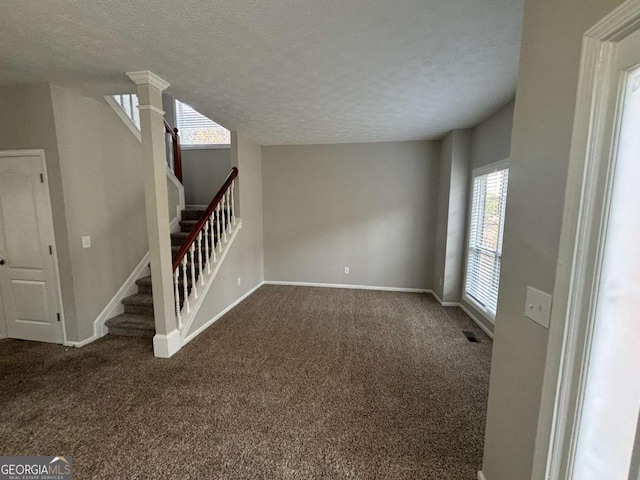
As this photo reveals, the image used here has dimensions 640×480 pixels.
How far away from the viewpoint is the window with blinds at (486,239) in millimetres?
2951

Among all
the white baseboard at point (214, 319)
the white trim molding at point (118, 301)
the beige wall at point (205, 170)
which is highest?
the beige wall at point (205, 170)

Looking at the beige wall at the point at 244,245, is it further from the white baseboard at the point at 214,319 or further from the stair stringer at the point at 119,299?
the stair stringer at the point at 119,299

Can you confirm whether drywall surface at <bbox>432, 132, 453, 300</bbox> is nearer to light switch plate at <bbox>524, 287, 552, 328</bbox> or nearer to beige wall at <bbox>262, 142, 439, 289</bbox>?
beige wall at <bbox>262, 142, 439, 289</bbox>

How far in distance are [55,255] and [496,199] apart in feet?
15.7

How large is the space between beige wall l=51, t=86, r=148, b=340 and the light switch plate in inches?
148

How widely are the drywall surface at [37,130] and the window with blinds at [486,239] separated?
4.56m

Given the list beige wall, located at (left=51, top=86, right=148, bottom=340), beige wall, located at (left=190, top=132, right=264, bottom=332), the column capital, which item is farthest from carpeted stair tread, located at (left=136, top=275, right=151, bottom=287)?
the column capital

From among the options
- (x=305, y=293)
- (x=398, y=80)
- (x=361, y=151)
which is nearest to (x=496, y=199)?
(x=398, y=80)

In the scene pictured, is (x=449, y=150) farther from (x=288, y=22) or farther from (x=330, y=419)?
(x=330, y=419)

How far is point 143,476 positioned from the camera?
144cm

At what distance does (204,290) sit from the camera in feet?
10.4

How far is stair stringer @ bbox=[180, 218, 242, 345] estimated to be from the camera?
2.84 metres

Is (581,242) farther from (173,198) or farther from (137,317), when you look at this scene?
(173,198)

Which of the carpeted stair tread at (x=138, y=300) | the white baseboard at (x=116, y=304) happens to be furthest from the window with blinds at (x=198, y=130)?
the carpeted stair tread at (x=138, y=300)
